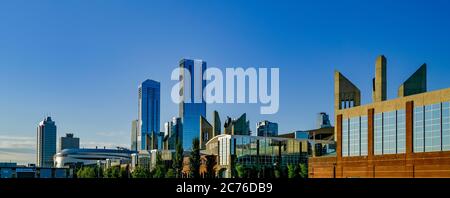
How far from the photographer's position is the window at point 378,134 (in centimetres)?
7244

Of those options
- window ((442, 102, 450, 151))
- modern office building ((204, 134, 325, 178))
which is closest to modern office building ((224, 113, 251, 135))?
modern office building ((204, 134, 325, 178))

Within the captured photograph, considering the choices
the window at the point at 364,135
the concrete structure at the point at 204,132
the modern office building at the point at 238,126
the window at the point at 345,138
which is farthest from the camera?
the concrete structure at the point at 204,132

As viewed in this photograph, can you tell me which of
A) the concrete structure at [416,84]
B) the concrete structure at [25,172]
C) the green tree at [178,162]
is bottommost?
the concrete structure at [25,172]

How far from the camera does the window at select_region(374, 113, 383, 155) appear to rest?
72438mm

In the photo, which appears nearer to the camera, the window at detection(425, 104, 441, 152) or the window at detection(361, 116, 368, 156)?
the window at detection(425, 104, 441, 152)

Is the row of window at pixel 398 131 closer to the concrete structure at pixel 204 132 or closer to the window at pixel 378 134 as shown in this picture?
the window at pixel 378 134

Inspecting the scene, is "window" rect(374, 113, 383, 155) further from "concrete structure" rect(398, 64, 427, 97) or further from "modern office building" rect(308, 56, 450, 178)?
"concrete structure" rect(398, 64, 427, 97)

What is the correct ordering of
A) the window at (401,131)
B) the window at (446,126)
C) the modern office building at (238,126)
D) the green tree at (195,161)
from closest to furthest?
the window at (446,126)
the window at (401,131)
the green tree at (195,161)
the modern office building at (238,126)

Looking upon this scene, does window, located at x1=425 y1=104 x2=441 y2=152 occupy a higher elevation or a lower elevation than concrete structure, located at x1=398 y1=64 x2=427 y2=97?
lower

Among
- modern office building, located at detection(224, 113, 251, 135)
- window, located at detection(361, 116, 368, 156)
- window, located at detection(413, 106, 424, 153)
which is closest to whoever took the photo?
window, located at detection(413, 106, 424, 153)

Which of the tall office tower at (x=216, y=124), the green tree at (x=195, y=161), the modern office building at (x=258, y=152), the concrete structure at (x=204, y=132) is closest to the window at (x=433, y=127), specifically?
the green tree at (x=195, y=161)
